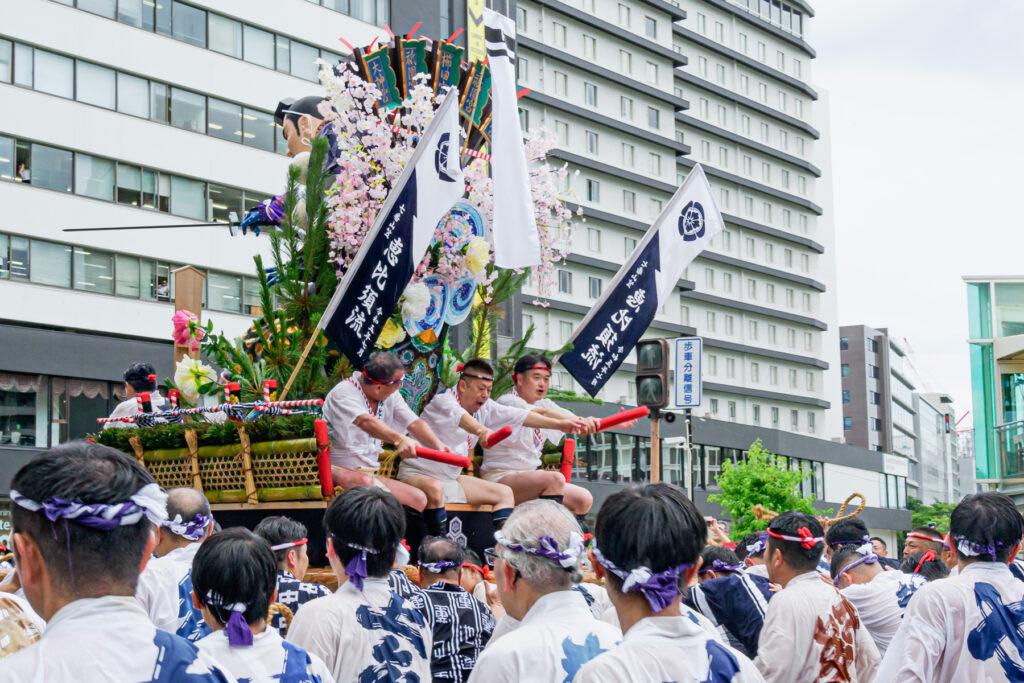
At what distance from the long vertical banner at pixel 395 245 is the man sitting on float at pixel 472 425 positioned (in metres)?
0.79

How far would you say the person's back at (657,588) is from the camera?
10.4ft

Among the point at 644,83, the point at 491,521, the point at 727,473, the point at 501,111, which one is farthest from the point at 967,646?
the point at 644,83

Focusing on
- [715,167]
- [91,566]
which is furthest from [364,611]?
[715,167]

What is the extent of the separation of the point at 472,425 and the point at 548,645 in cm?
577

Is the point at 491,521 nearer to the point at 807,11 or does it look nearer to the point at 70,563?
the point at 70,563

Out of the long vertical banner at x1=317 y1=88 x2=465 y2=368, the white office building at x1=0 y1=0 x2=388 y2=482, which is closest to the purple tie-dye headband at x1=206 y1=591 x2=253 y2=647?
the long vertical banner at x1=317 y1=88 x2=465 y2=368

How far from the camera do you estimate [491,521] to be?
9.70 metres

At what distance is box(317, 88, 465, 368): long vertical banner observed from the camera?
9.17 meters

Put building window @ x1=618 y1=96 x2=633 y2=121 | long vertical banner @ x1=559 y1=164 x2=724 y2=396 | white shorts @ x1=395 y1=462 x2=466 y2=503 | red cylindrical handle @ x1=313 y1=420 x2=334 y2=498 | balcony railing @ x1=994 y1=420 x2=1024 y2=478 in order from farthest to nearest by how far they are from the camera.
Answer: building window @ x1=618 y1=96 x2=633 y2=121 < balcony railing @ x1=994 y1=420 x2=1024 y2=478 < long vertical banner @ x1=559 y1=164 x2=724 y2=396 < white shorts @ x1=395 y1=462 x2=466 y2=503 < red cylindrical handle @ x1=313 y1=420 x2=334 y2=498

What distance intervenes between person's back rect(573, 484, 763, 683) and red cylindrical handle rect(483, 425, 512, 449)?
5.56m

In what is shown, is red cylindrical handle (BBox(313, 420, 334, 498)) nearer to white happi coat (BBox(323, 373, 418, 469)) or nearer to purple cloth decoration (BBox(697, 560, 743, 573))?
white happi coat (BBox(323, 373, 418, 469))

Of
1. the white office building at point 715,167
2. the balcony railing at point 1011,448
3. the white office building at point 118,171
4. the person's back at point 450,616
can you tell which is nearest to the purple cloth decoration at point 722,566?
the person's back at point 450,616

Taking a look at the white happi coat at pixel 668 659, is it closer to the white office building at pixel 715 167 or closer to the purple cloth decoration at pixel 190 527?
the purple cloth decoration at pixel 190 527

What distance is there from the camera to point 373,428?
8.43 m
